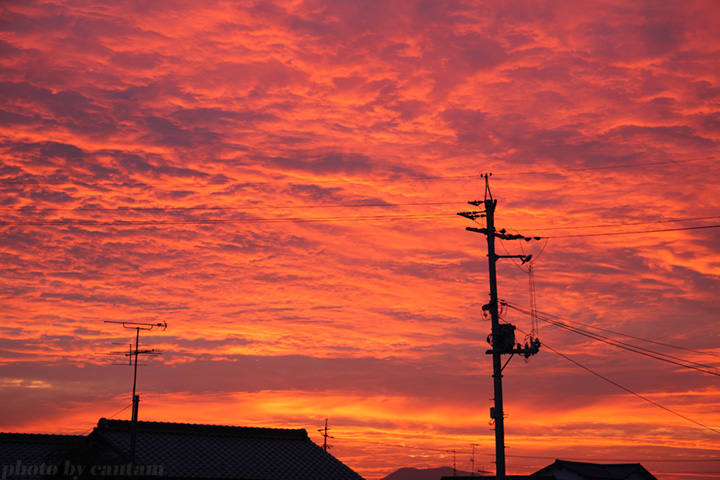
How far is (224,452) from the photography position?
5575 centimetres

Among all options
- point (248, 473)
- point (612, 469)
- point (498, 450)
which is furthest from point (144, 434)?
point (612, 469)

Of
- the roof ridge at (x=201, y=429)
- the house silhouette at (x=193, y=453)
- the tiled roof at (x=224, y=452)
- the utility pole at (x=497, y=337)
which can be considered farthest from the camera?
the roof ridge at (x=201, y=429)

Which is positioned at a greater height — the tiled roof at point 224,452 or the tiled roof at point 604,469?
the tiled roof at point 224,452

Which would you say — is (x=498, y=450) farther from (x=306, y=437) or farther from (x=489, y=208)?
(x=306, y=437)

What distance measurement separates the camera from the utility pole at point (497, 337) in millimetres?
33500

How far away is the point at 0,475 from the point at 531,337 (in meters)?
40.3

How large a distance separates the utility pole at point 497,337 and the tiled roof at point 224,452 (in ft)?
82.0

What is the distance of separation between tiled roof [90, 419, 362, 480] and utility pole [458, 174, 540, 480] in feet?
82.0

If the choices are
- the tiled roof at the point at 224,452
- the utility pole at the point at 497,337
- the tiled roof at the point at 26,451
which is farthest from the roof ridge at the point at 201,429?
the utility pole at the point at 497,337

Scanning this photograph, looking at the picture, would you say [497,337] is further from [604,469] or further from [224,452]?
[604,469]

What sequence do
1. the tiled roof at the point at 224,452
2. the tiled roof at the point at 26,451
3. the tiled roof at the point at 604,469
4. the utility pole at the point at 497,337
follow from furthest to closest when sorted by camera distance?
the tiled roof at the point at 604,469, the tiled roof at the point at 224,452, the tiled roof at the point at 26,451, the utility pole at the point at 497,337

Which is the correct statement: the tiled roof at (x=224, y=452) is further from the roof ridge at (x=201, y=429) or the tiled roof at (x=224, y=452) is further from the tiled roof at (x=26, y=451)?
the tiled roof at (x=26, y=451)

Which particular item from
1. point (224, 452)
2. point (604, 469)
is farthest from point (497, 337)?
point (604, 469)

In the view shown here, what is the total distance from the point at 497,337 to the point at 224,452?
29720 mm
